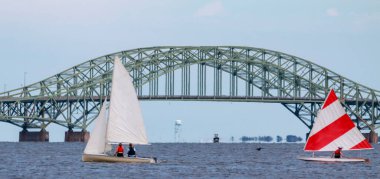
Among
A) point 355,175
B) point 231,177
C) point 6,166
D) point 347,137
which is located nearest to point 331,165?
point 347,137

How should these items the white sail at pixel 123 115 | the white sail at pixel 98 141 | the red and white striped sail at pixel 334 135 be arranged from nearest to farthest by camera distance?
the white sail at pixel 123 115
the white sail at pixel 98 141
the red and white striped sail at pixel 334 135

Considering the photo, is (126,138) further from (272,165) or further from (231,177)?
(272,165)

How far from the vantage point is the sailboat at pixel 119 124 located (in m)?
94.6

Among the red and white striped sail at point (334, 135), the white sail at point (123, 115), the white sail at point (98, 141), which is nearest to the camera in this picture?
the white sail at point (123, 115)

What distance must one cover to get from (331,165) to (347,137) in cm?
306

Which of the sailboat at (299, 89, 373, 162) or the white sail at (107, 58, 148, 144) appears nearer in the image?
the white sail at (107, 58, 148, 144)

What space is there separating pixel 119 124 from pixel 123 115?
837 mm

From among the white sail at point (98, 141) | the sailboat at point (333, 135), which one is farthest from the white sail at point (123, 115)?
the sailboat at point (333, 135)

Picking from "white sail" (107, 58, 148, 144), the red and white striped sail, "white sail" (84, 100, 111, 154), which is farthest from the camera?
the red and white striped sail

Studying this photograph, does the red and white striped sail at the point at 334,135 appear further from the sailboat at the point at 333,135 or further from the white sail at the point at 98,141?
the white sail at the point at 98,141

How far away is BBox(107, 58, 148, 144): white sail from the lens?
9444 centimetres

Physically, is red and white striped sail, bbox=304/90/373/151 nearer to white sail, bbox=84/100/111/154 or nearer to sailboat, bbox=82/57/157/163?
sailboat, bbox=82/57/157/163

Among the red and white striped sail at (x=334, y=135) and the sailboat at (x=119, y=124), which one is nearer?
the sailboat at (x=119, y=124)

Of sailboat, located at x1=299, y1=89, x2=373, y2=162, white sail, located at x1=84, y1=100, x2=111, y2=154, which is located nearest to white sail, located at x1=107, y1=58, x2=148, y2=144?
white sail, located at x1=84, y1=100, x2=111, y2=154
